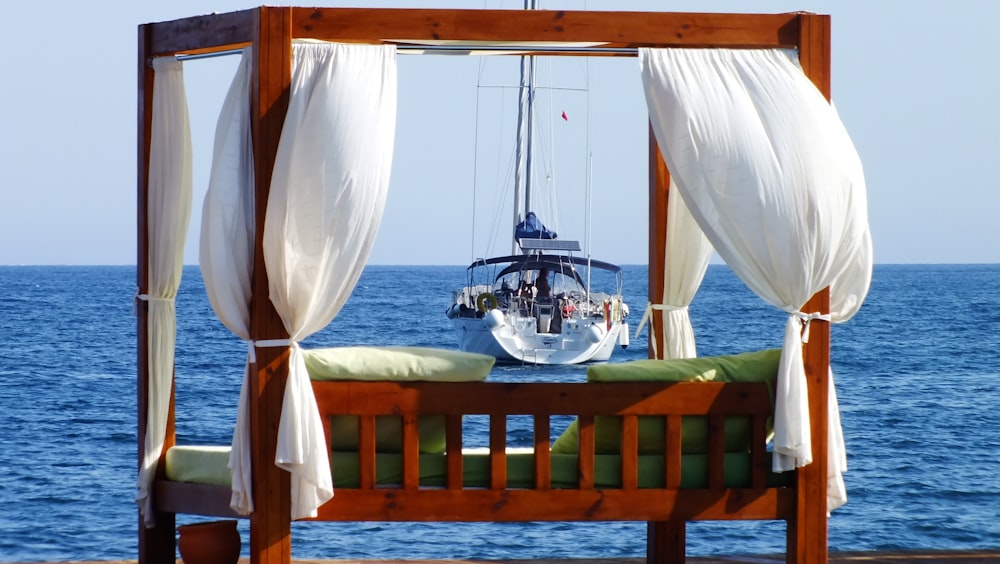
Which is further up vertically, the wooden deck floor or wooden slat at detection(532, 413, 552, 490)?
wooden slat at detection(532, 413, 552, 490)

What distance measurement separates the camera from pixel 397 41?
14.1 ft

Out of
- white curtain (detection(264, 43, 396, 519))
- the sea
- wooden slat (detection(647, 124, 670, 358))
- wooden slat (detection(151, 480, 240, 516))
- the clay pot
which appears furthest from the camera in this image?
the sea

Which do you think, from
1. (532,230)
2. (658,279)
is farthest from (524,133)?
(658,279)

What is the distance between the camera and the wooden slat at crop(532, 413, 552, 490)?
4.32m

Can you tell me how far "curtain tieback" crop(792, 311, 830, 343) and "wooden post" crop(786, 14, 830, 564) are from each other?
2cm

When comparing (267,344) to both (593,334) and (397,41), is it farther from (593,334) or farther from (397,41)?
(593,334)

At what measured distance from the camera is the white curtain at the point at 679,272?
5410 mm

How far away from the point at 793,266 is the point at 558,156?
2288 cm

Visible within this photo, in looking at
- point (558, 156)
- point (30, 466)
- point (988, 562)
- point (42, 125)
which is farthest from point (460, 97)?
point (988, 562)

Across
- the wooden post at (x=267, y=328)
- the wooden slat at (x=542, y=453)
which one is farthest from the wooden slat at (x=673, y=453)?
the wooden post at (x=267, y=328)

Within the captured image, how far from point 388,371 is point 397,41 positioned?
110cm

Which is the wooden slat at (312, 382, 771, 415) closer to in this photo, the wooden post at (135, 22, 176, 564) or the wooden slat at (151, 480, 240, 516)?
the wooden slat at (151, 480, 240, 516)

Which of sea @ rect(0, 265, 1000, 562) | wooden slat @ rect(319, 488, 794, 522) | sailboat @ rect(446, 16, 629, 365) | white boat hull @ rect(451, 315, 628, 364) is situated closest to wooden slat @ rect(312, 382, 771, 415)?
wooden slat @ rect(319, 488, 794, 522)

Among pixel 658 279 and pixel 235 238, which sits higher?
pixel 235 238
